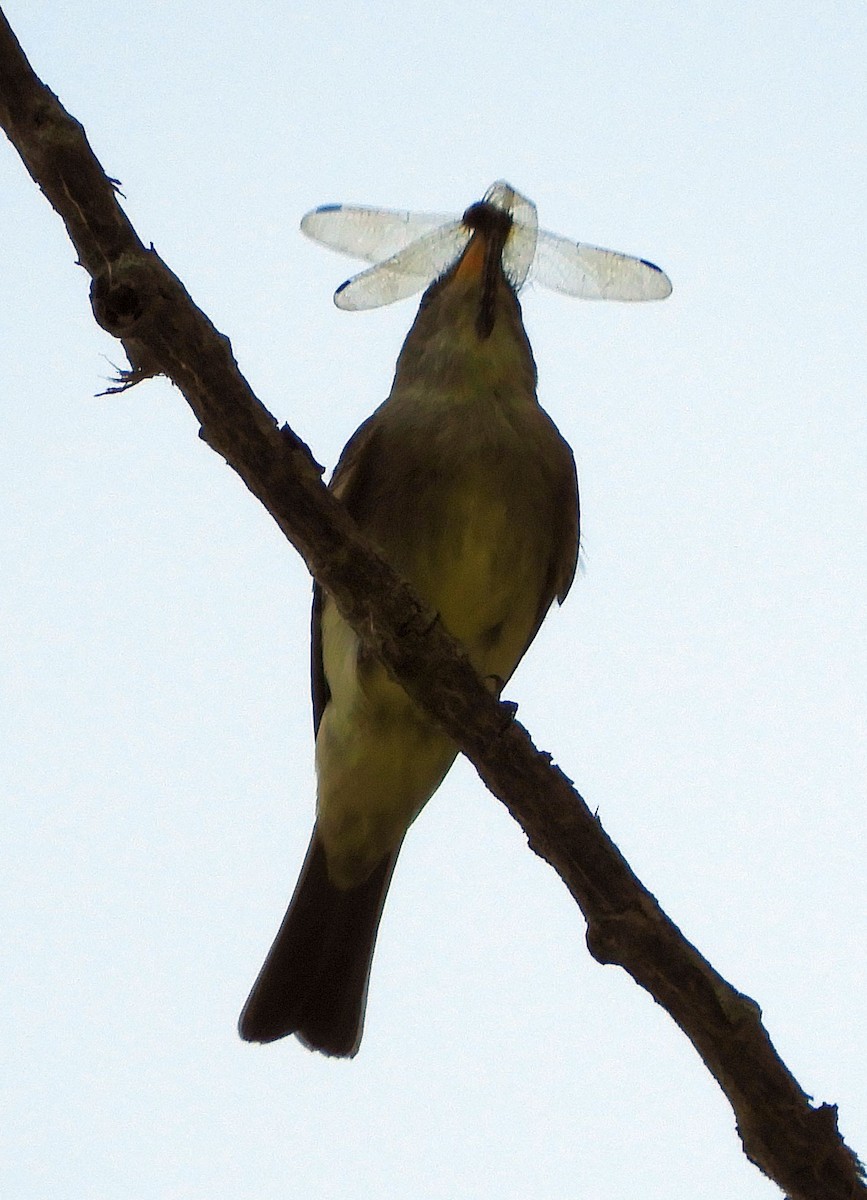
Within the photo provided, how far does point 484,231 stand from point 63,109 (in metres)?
2.24

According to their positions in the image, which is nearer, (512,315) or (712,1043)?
(712,1043)

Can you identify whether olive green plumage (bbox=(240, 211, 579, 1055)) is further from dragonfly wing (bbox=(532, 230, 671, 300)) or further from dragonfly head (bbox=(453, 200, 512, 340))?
dragonfly wing (bbox=(532, 230, 671, 300))

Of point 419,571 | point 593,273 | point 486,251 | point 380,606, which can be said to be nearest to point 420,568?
point 419,571

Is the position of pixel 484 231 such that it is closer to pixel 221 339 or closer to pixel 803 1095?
pixel 221 339

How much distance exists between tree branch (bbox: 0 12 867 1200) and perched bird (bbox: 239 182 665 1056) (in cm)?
100

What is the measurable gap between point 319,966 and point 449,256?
9.29 ft

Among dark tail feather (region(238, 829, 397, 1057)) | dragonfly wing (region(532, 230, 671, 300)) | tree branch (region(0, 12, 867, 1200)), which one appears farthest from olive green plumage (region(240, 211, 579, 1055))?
tree branch (region(0, 12, 867, 1200))

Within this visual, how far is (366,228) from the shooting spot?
5492 millimetres

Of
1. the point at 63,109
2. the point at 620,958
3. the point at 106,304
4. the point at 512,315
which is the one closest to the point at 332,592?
the point at 106,304

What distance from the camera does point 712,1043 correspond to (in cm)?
325

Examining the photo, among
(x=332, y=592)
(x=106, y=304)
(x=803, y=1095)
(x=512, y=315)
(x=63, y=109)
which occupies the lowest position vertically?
(x=803, y=1095)

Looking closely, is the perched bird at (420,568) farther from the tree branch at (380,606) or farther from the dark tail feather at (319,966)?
the tree branch at (380,606)

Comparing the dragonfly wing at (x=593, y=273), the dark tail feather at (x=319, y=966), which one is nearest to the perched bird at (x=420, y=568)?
the dark tail feather at (x=319, y=966)

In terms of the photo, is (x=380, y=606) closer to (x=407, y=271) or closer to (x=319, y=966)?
(x=319, y=966)
